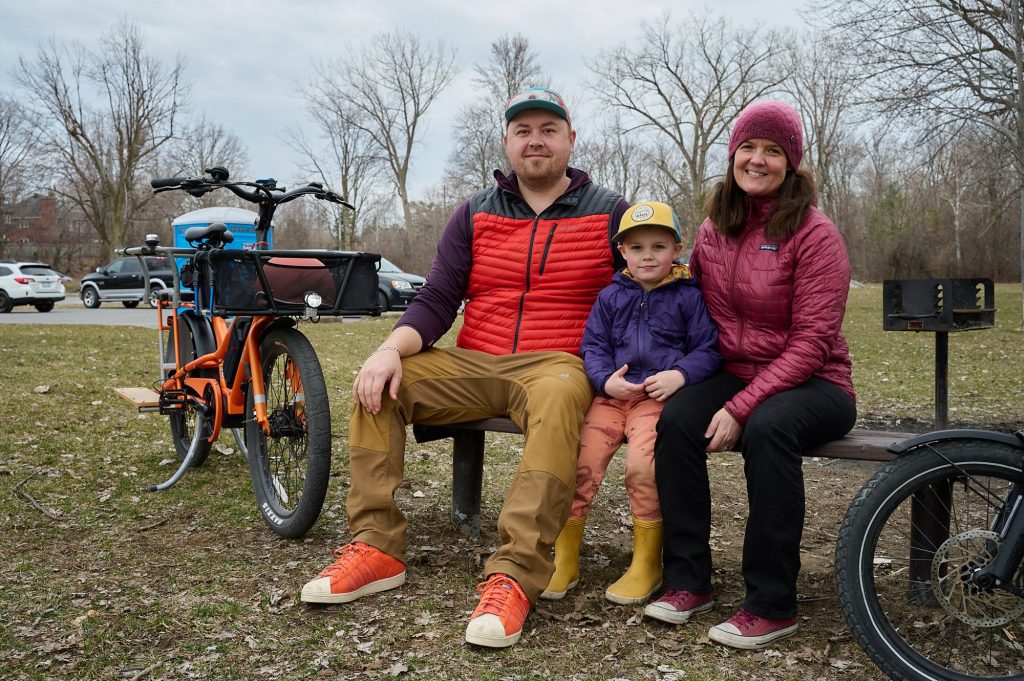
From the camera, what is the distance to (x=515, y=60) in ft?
101

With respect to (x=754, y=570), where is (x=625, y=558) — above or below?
below

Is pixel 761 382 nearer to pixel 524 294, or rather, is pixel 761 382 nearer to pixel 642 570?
pixel 642 570

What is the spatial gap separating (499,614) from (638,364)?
99 cm

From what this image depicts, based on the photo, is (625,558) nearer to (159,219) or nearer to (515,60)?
(515,60)

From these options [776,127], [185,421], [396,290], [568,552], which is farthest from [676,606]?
[396,290]

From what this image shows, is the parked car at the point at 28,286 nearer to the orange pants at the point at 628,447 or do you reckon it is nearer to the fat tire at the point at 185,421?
the fat tire at the point at 185,421

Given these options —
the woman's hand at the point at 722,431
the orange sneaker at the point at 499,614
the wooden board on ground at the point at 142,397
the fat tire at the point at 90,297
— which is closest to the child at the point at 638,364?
the woman's hand at the point at 722,431

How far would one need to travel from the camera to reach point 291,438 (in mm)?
3545

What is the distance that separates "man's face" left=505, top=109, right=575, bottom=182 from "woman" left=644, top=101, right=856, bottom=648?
0.65 meters

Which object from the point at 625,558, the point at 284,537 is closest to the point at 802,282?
the point at 625,558

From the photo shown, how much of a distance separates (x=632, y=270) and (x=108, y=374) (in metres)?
6.46

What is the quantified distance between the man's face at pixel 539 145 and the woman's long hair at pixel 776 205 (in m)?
0.63

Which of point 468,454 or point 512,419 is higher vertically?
point 512,419

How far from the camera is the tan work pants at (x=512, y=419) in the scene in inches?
105
